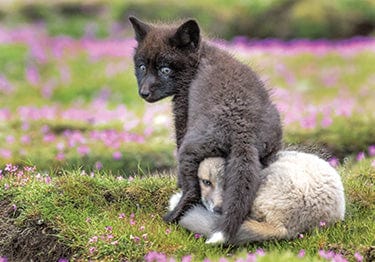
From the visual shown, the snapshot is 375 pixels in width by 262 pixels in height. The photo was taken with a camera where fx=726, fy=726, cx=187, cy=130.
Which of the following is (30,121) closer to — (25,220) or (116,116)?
(116,116)

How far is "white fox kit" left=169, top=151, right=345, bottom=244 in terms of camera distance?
6.74 m

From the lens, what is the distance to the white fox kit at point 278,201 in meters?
6.74

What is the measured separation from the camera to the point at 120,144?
12547 mm

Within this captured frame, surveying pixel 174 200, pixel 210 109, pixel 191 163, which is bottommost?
pixel 174 200

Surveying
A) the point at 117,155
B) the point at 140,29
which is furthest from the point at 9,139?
the point at 140,29

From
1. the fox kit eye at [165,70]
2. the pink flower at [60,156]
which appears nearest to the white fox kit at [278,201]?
the fox kit eye at [165,70]

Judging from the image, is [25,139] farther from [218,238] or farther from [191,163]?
[218,238]

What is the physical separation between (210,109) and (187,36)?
0.90 metres

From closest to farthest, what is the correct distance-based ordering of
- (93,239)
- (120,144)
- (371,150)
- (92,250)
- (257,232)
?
(257,232) < (92,250) < (93,239) < (371,150) < (120,144)

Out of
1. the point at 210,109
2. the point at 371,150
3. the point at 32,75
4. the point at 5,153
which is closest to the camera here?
the point at 210,109

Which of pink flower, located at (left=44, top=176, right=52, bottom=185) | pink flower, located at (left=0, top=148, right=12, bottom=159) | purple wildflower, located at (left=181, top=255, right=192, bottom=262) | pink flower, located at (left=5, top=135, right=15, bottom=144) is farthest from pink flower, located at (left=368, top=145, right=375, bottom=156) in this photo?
pink flower, located at (left=5, top=135, right=15, bottom=144)

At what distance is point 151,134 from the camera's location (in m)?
13.6

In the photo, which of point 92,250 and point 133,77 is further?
point 133,77

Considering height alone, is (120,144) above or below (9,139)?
above
